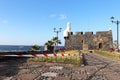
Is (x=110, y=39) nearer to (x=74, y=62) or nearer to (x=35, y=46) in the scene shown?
(x=35, y=46)

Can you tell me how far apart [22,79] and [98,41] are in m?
61.4

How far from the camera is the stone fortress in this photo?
231 feet

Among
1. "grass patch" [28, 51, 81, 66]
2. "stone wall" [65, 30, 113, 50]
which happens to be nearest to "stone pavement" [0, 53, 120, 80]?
"grass patch" [28, 51, 81, 66]

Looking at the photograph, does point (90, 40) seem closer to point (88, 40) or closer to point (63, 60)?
point (88, 40)

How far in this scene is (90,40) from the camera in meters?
72.6

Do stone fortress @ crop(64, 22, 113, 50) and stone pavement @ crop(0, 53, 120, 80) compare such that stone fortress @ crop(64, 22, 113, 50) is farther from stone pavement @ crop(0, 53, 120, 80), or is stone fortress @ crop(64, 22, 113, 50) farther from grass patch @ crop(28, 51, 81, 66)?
stone pavement @ crop(0, 53, 120, 80)

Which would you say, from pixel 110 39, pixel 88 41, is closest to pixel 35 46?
pixel 88 41

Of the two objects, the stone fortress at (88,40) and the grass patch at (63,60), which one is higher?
the stone fortress at (88,40)

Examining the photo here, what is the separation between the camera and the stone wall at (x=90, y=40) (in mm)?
70375

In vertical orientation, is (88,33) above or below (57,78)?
above

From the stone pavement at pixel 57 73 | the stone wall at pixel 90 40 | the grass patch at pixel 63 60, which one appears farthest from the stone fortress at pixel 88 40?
the stone pavement at pixel 57 73

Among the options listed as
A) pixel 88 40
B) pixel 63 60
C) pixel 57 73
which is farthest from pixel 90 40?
pixel 57 73

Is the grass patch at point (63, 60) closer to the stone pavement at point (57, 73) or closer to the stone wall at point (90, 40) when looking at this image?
the stone pavement at point (57, 73)

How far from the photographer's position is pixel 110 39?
230 feet
